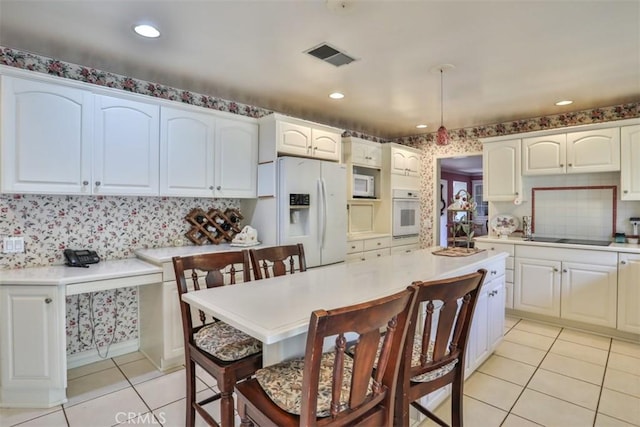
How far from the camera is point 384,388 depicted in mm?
1205

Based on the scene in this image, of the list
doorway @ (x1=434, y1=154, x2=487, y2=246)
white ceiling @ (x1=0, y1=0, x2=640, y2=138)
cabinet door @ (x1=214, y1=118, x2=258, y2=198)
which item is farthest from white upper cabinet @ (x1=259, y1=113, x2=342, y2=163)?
doorway @ (x1=434, y1=154, x2=487, y2=246)

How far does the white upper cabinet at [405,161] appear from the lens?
476 centimetres

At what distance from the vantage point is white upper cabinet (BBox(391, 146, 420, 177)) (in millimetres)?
4762

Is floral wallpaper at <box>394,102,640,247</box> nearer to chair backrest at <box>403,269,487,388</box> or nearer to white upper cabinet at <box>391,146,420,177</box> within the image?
white upper cabinet at <box>391,146,420,177</box>

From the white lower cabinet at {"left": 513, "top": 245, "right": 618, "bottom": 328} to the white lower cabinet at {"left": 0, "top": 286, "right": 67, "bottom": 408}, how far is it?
425 centimetres

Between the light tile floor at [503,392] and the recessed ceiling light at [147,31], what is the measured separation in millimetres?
2414

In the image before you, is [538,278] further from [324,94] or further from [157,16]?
[157,16]

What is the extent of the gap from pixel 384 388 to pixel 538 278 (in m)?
3.30

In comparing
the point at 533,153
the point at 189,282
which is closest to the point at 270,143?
the point at 189,282

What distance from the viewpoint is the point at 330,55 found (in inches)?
98.2

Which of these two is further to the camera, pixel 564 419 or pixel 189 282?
pixel 189 282

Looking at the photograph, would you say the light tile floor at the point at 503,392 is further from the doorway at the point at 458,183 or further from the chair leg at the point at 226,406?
the doorway at the point at 458,183

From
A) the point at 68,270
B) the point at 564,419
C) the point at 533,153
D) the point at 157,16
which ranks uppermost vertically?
the point at 157,16

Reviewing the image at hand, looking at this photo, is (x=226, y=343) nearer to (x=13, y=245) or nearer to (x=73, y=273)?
(x=73, y=273)
